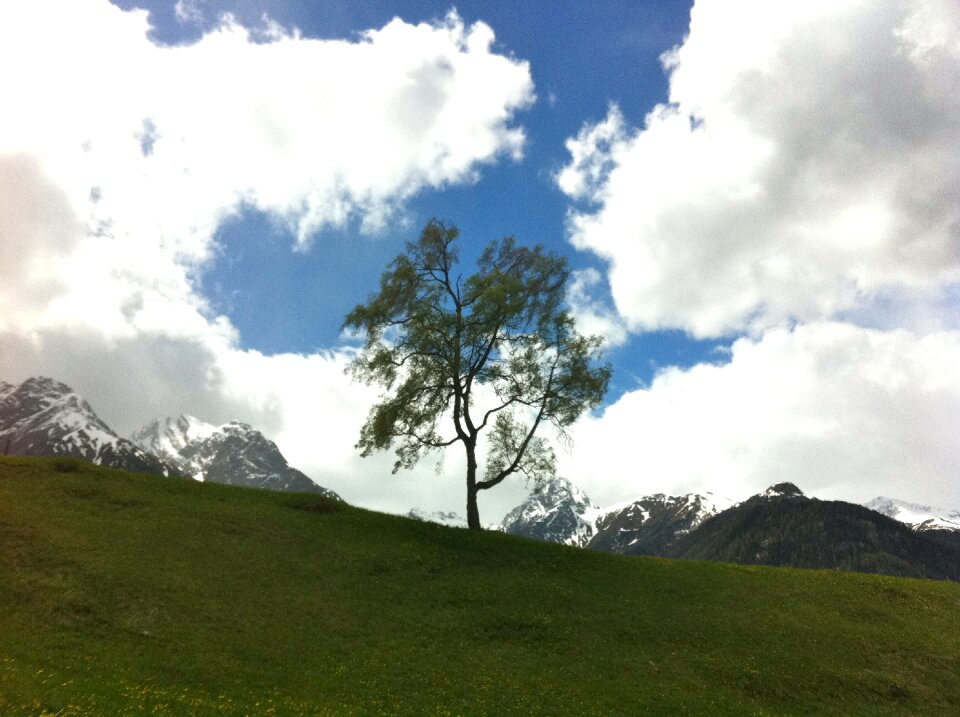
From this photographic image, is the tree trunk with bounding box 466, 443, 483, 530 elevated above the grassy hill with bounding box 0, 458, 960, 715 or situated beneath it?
elevated above

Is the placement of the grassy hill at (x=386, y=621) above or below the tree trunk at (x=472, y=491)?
below

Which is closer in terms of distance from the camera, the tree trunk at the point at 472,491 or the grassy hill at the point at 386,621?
the grassy hill at the point at 386,621

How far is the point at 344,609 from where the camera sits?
29922mm

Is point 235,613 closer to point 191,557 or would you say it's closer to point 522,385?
point 191,557

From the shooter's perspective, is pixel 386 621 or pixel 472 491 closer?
pixel 386 621

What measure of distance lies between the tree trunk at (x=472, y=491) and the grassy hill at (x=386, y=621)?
2845 millimetres

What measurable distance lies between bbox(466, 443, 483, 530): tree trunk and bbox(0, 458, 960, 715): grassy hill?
2.85 m

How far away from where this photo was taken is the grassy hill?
22688 mm

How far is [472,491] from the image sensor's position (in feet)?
150

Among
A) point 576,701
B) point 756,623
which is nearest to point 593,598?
point 756,623

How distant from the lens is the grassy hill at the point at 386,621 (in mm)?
22688

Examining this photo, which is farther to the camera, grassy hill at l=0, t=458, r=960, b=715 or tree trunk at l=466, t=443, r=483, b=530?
tree trunk at l=466, t=443, r=483, b=530

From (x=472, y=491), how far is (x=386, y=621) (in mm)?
16864

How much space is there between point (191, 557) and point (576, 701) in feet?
→ 65.8
